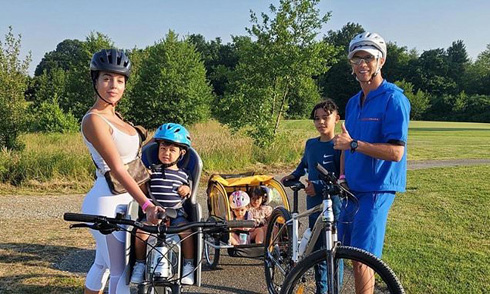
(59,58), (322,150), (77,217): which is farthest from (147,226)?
(59,58)

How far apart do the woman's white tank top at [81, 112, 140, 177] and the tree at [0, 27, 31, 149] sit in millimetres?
11068

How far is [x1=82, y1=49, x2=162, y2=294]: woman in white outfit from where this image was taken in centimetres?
262

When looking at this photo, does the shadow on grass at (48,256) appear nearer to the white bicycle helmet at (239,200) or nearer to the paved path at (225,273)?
the paved path at (225,273)

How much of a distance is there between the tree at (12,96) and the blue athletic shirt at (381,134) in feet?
39.0

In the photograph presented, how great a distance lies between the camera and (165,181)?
12.0 feet

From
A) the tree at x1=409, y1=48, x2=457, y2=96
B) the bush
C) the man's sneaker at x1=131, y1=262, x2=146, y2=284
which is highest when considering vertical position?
the tree at x1=409, y1=48, x2=457, y2=96

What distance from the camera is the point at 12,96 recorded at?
40.4 ft

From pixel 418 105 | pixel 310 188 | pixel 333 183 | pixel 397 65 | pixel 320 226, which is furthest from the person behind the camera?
pixel 397 65

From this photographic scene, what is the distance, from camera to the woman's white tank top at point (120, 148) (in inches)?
108

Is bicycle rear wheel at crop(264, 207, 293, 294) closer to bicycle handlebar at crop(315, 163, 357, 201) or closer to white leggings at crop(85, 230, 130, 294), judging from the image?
bicycle handlebar at crop(315, 163, 357, 201)

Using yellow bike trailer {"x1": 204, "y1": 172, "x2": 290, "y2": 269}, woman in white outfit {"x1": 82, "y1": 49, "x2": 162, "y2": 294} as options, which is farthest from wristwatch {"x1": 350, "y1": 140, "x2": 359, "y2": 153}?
yellow bike trailer {"x1": 204, "y1": 172, "x2": 290, "y2": 269}

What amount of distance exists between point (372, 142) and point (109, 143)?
64.1 inches

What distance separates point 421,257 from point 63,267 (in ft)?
13.8

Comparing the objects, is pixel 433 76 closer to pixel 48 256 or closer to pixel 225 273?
pixel 225 273
